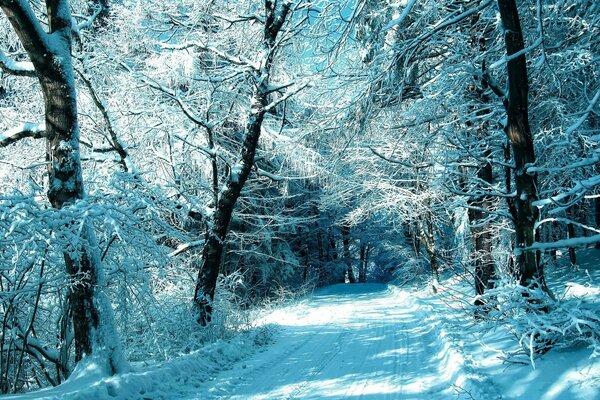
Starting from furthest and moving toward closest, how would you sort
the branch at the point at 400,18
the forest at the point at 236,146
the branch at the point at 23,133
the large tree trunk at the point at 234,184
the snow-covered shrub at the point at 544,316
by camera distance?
the large tree trunk at the point at 234,184 < the branch at the point at 23,133 < the forest at the point at 236,146 < the branch at the point at 400,18 < the snow-covered shrub at the point at 544,316

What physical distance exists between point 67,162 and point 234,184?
3.58 metres

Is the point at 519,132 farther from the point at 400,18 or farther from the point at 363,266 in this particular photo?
the point at 363,266

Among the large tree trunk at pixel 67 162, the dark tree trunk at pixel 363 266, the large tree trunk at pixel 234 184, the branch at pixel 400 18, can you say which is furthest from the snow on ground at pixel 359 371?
the dark tree trunk at pixel 363 266

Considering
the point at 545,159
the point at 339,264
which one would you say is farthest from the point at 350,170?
the point at 339,264

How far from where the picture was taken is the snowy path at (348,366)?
16.0 ft

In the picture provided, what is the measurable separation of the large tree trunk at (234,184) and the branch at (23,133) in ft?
11.5

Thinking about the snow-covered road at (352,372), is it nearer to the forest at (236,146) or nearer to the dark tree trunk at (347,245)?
the forest at (236,146)

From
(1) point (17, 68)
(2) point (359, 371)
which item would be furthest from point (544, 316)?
(1) point (17, 68)

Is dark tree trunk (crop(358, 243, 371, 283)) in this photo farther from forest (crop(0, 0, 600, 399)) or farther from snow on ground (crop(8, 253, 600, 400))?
snow on ground (crop(8, 253, 600, 400))

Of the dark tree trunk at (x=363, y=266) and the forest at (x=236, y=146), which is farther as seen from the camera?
the dark tree trunk at (x=363, y=266)

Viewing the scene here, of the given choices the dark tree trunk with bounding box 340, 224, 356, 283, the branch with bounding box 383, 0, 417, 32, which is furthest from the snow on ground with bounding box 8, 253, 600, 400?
the dark tree trunk with bounding box 340, 224, 356, 283

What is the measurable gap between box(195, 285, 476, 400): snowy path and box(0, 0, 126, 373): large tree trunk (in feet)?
4.66

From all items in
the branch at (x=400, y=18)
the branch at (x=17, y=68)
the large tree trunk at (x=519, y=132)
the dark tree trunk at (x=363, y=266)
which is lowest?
the dark tree trunk at (x=363, y=266)

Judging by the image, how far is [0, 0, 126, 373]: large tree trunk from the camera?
195 inches
